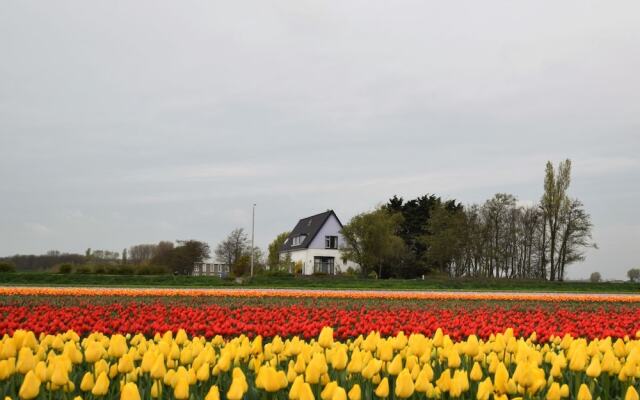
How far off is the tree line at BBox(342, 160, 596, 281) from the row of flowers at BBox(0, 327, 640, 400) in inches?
1971

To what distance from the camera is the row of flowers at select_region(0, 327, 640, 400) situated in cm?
359

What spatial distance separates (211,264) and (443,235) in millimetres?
37031

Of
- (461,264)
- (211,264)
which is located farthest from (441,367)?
(211,264)

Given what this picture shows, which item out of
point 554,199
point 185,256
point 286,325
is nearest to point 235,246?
point 185,256

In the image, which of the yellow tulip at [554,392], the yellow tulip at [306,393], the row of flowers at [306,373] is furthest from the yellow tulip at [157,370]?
the yellow tulip at [554,392]

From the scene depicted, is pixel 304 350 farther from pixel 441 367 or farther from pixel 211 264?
pixel 211 264

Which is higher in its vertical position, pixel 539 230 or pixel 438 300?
pixel 539 230

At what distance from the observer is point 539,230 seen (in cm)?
5897

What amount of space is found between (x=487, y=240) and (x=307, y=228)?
23830 millimetres

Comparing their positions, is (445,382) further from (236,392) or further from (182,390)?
(182,390)

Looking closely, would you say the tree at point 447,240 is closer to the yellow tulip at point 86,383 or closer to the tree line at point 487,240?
the tree line at point 487,240

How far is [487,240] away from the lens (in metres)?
59.0

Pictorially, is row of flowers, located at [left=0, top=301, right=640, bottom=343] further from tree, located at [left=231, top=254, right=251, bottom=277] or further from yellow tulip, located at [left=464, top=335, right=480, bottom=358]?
tree, located at [left=231, top=254, right=251, bottom=277]

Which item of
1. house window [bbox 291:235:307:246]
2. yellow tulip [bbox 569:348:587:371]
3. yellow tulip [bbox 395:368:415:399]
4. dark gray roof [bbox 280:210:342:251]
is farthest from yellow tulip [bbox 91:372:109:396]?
house window [bbox 291:235:307:246]
